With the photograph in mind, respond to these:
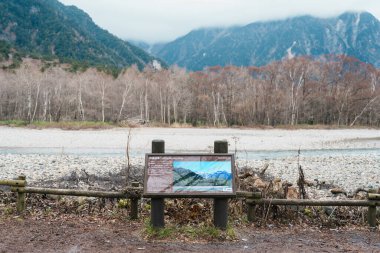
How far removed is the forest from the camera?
7550cm

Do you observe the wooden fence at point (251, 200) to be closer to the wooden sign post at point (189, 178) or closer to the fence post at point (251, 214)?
the fence post at point (251, 214)

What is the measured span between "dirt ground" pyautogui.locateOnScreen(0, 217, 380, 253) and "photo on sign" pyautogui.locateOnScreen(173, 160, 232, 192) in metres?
0.91

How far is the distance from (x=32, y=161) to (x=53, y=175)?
5440 mm

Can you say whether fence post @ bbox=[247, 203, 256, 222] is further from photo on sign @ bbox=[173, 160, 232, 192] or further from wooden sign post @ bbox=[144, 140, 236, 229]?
photo on sign @ bbox=[173, 160, 232, 192]

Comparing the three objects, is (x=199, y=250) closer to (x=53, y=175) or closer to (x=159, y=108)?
(x=53, y=175)

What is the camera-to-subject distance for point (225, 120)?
72.3 m

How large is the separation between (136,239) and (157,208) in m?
0.62

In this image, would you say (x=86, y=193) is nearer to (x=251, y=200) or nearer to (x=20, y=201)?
(x=20, y=201)

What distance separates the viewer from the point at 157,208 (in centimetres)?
698

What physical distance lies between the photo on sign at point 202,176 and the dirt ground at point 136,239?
35.8 inches

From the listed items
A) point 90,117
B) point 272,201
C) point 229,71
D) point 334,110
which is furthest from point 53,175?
point 229,71

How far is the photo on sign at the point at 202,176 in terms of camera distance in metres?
6.79

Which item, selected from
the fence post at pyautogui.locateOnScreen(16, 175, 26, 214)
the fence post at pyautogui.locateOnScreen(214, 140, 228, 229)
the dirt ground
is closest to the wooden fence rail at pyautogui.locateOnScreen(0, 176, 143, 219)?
the fence post at pyautogui.locateOnScreen(16, 175, 26, 214)

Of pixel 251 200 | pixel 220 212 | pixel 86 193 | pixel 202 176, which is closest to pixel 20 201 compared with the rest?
pixel 86 193
